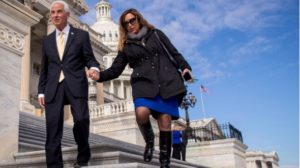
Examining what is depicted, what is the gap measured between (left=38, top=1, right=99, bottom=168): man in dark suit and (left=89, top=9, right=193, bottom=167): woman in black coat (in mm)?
249

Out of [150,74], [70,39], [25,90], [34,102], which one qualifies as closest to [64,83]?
[70,39]

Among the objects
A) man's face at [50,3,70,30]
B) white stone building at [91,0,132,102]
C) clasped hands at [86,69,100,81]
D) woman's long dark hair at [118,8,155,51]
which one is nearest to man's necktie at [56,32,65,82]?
man's face at [50,3,70,30]

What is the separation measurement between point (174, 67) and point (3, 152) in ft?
10.6

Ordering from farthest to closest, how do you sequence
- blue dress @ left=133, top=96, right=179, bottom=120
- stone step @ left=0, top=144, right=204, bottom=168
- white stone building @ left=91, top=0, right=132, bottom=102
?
white stone building @ left=91, top=0, right=132, bottom=102 < stone step @ left=0, top=144, right=204, bottom=168 < blue dress @ left=133, top=96, right=179, bottom=120

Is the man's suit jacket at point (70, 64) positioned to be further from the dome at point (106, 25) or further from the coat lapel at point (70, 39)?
the dome at point (106, 25)

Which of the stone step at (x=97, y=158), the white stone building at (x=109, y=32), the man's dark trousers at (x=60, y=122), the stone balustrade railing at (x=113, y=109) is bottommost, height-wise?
the stone step at (x=97, y=158)

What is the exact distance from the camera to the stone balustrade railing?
2669cm

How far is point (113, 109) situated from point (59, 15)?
74.0ft

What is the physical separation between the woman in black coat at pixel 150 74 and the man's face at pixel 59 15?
682 millimetres

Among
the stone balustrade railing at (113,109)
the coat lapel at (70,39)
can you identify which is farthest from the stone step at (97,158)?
the stone balustrade railing at (113,109)

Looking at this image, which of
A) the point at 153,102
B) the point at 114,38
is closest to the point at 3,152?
the point at 153,102

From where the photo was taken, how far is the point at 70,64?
506 cm

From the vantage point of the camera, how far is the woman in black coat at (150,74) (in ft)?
16.1

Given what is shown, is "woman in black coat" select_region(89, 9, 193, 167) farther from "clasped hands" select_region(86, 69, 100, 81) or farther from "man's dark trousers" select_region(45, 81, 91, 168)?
"man's dark trousers" select_region(45, 81, 91, 168)
